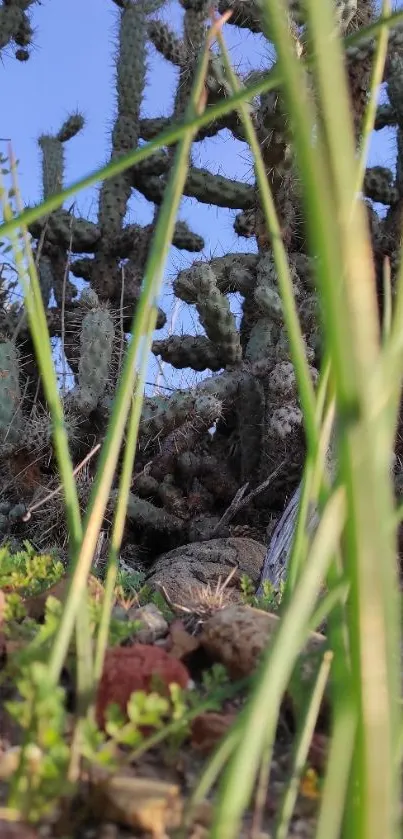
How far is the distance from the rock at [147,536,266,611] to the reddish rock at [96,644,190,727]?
143 cm

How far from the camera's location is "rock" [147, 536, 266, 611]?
208cm

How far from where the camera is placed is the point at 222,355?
3.22 meters

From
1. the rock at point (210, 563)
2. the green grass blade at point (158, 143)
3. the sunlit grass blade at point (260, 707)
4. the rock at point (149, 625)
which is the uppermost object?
the green grass blade at point (158, 143)

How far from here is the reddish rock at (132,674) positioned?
45 centimetres

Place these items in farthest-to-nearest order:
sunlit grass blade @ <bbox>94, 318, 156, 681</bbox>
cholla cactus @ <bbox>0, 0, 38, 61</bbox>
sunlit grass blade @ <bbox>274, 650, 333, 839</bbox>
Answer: cholla cactus @ <bbox>0, 0, 38, 61</bbox> → sunlit grass blade @ <bbox>94, 318, 156, 681</bbox> → sunlit grass blade @ <bbox>274, 650, 333, 839</bbox>

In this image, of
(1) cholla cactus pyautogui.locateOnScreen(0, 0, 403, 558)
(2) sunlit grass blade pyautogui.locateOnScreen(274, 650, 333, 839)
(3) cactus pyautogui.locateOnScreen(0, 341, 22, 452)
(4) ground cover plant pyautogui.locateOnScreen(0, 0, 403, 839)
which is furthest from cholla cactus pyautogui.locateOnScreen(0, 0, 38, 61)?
(2) sunlit grass blade pyautogui.locateOnScreen(274, 650, 333, 839)

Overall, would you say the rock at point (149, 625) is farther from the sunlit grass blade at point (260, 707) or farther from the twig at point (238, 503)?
the twig at point (238, 503)

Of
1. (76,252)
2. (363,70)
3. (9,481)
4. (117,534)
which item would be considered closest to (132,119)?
(76,252)

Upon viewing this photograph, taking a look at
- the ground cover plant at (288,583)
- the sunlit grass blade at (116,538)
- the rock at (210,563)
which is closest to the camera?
the ground cover plant at (288,583)

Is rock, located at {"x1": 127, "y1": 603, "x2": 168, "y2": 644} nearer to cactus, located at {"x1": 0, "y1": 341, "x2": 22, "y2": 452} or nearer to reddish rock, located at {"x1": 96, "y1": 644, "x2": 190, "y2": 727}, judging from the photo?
reddish rock, located at {"x1": 96, "y1": 644, "x2": 190, "y2": 727}

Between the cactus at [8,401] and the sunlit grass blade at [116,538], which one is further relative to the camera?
the cactus at [8,401]

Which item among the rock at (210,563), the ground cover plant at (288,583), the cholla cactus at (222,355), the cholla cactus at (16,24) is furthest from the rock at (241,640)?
the cholla cactus at (16,24)

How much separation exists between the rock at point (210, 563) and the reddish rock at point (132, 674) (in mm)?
1430

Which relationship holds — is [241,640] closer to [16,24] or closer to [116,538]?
[116,538]
